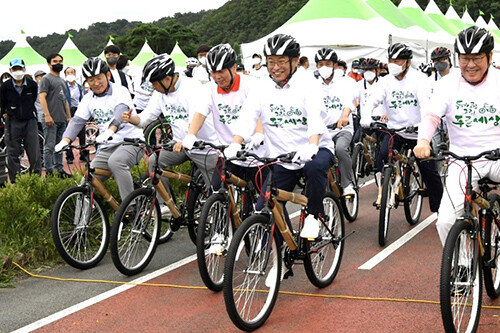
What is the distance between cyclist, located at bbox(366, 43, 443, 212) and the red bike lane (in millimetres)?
1655

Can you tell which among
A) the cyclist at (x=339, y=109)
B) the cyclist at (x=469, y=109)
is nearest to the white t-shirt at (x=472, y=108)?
the cyclist at (x=469, y=109)

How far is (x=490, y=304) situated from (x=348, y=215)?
385cm

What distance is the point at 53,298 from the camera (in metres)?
6.39

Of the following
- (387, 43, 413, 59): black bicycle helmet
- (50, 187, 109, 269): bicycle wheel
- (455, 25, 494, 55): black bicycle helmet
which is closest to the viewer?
(455, 25, 494, 55): black bicycle helmet

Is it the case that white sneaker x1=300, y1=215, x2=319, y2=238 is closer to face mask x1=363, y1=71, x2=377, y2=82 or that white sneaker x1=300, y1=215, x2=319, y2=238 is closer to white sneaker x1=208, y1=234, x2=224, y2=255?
white sneaker x1=208, y1=234, x2=224, y2=255

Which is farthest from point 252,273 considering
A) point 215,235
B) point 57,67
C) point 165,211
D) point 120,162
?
point 57,67

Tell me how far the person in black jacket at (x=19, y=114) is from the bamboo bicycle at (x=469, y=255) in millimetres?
8714

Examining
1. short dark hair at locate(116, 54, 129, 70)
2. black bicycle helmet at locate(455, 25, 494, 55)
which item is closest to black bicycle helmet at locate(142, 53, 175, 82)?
black bicycle helmet at locate(455, 25, 494, 55)

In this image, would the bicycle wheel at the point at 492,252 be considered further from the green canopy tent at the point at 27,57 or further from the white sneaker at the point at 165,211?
the green canopy tent at the point at 27,57

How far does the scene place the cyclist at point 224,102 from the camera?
21.9 feet

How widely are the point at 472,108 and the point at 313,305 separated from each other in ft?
6.71

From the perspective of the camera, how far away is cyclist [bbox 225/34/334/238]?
5.79m

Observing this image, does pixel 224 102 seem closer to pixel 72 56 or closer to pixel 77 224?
pixel 77 224

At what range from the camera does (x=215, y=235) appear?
640cm
